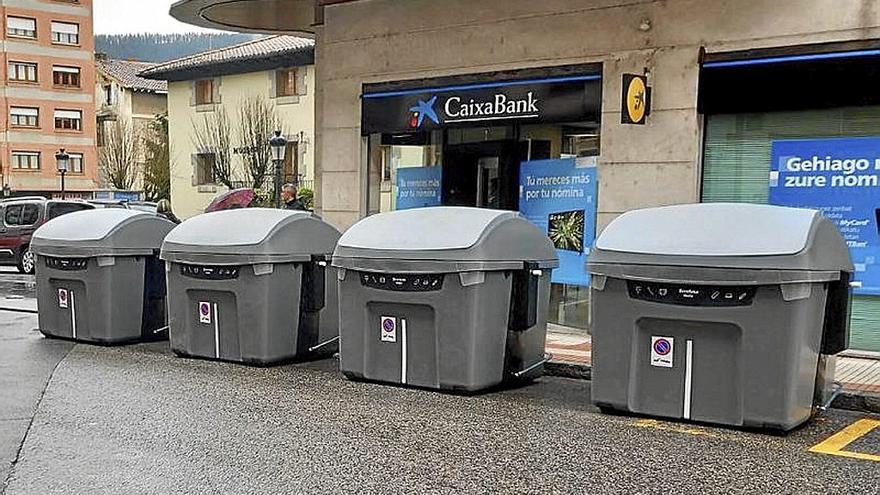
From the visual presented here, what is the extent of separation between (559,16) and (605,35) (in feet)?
2.03

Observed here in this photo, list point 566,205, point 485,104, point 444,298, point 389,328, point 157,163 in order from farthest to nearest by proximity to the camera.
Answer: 1. point 157,163
2. point 485,104
3. point 566,205
4. point 389,328
5. point 444,298

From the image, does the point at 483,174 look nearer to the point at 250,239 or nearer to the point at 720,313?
the point at 250,239

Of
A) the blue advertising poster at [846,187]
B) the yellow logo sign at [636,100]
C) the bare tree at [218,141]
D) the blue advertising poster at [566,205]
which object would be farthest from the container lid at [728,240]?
the bare tree at [218,141]

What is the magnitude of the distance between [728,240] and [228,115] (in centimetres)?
3605

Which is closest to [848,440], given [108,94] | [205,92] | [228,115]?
[228,115]

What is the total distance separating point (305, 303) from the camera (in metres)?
8.55

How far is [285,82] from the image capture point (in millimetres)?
37875

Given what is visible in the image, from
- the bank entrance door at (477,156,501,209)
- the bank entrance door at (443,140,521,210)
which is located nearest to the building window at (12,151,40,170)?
the bank entrance door at (443,140,521,210)

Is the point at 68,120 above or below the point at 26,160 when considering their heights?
above

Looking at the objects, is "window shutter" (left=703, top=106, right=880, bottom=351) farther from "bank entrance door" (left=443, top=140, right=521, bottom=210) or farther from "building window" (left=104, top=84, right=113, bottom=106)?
"building window" (left=104, top=84, right=113, bottom=106)

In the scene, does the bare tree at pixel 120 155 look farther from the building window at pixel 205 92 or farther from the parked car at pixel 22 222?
the parked car at pixel 22 222

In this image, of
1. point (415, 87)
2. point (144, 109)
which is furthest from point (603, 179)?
point (144, 109)

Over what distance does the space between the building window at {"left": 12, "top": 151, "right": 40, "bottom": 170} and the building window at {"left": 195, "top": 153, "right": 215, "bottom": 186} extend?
51.0ft

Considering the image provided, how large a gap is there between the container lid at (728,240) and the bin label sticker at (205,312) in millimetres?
3777
